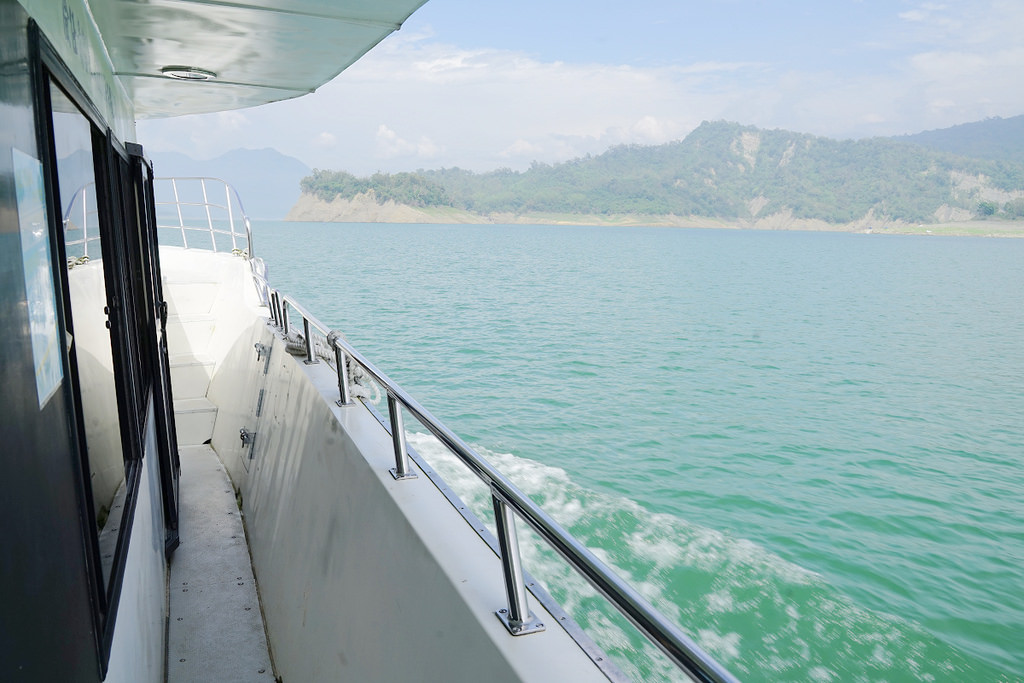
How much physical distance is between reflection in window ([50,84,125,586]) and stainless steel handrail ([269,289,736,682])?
0.89 meters

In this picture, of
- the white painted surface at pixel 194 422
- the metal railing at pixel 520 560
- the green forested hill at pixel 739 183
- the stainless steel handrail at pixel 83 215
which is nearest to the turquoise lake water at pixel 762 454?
the white painted surface at pixel 194 422

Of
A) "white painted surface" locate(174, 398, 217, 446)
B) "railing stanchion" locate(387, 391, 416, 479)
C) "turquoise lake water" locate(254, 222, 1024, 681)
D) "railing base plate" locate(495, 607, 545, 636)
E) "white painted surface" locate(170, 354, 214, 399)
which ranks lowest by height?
"turquoise lake water" locate(254, 222, 1024, 681)

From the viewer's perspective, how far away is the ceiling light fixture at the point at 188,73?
14.6ft

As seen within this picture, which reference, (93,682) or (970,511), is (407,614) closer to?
(93,682)

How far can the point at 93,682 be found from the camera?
157 cm

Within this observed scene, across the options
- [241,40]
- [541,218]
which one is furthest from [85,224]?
[541,218]

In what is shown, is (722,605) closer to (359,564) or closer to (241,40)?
(359,564)

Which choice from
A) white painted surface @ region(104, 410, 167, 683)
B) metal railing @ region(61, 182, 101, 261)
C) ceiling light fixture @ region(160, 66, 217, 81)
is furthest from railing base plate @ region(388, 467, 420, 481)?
ceiling light fixture @ region(160, 66, 217, 81)

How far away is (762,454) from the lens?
1231 cm

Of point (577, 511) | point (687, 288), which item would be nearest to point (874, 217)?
point (687, 288)

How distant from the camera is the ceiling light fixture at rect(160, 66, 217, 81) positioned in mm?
4438

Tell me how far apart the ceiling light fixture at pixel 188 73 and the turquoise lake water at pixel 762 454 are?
4751 mm

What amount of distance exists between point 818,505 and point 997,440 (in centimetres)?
572

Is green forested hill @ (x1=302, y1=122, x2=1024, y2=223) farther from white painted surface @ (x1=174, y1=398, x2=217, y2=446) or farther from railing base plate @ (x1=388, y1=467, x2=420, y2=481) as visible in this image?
railing base plate @ (x1=388, y1=467, x2=420, y2=481)
